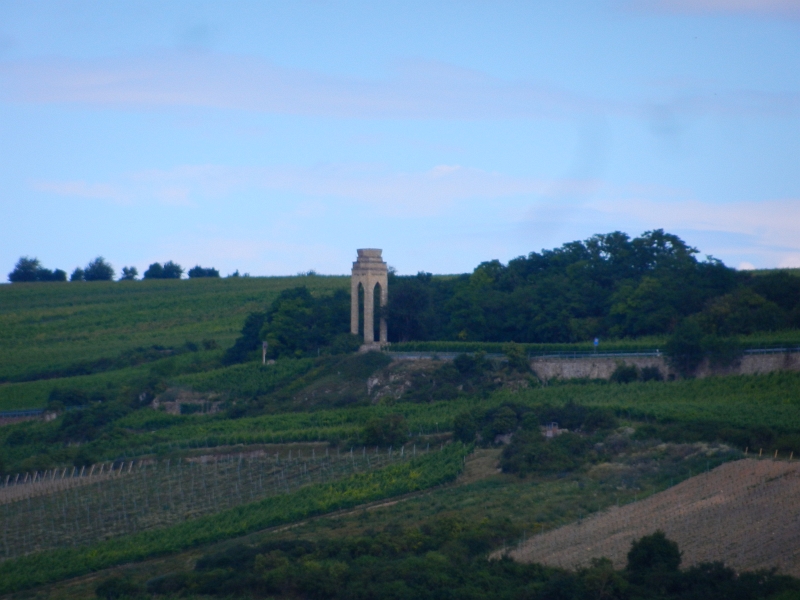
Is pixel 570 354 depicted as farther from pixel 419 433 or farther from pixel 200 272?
pixel 200 272

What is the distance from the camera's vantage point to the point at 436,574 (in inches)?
1248

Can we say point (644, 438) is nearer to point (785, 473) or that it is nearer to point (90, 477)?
point (785, 473)

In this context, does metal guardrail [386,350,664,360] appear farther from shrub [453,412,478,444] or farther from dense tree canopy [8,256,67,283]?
dense tree canopy [8,256,67,283]

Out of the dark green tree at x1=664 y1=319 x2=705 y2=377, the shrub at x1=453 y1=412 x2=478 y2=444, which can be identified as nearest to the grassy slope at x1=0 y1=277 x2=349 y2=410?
the shrub at x1=453 y1=412 x2=478 y2=444

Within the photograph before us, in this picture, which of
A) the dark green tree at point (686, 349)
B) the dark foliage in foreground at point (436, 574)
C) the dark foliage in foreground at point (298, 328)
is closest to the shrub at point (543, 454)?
the dark foliage in foreground at point (436, 574)

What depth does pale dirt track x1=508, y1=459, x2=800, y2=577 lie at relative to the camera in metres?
31.4

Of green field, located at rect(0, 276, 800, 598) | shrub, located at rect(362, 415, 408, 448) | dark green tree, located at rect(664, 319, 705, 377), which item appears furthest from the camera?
dark green tree, located at rect(664, 319, 705, 377)

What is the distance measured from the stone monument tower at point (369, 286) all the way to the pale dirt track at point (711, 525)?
32.7 meters

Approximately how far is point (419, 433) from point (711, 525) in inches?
853

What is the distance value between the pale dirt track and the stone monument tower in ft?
107

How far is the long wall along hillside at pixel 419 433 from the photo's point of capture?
114 ft

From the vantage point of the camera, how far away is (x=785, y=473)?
123ft

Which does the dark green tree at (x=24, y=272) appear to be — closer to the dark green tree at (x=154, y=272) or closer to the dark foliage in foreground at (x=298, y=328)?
the dark green tree at (x=154, y=272)

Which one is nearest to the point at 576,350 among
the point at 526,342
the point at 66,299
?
the point at 526,342
